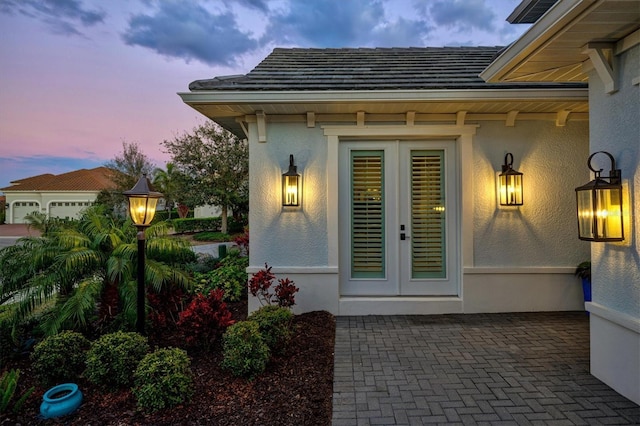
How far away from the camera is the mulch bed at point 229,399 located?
233 cm

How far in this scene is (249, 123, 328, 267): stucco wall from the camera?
4723mm

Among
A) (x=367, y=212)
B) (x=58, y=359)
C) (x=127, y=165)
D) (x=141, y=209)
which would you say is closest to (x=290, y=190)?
(x=367, y=212)

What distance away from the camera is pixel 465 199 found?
4.71m

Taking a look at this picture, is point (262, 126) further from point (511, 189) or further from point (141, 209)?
point (511, 189)

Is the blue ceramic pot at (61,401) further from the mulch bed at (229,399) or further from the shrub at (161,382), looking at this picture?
the shrub at (161,382)

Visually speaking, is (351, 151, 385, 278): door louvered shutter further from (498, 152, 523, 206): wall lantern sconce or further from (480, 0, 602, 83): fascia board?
(480, 0, 602, 83): fascia board

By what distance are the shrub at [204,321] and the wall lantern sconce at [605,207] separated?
3571 millimetres

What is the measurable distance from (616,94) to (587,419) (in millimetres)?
2664

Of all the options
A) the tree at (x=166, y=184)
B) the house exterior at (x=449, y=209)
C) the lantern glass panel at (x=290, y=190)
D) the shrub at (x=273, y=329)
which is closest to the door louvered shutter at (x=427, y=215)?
the house exterior at (x=449, y=209)

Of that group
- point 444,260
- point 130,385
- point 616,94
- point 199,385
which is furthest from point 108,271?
point 616,94

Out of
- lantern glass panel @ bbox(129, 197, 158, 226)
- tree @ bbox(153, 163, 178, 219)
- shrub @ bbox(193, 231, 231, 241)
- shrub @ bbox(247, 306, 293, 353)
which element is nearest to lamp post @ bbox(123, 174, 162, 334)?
lantern glass panel @ bbox(129, 197, 158, 226)

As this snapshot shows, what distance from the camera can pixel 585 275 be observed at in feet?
15.0

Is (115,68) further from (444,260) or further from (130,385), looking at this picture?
(444,260)

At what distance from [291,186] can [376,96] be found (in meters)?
1.71
